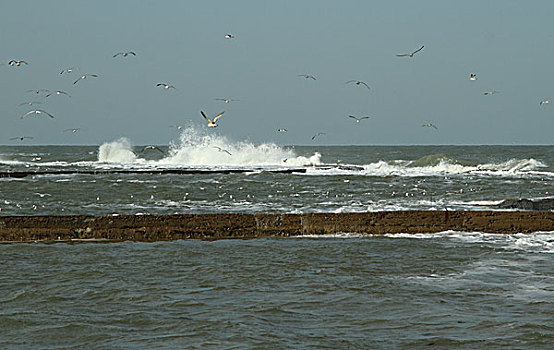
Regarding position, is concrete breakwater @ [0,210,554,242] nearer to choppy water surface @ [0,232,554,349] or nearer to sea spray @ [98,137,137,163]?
choppy water surface @ [0,232,554,349]

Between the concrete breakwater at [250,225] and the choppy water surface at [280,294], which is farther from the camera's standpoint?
the concrete breakwater at [250,225]

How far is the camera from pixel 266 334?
7180 millimetres

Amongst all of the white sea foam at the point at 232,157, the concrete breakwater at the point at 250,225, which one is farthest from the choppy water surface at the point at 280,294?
the white sea foam at the point at 232,157

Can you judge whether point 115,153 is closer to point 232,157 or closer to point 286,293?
point 232,157

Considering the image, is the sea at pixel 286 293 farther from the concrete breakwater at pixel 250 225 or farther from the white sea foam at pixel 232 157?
the white sea foam at pixel 232 157

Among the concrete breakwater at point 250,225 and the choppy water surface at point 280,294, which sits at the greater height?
the concrete breakwater at point 250,225

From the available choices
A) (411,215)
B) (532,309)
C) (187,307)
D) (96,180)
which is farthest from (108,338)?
(96,180)

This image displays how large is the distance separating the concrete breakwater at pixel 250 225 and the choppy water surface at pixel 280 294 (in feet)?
1.33

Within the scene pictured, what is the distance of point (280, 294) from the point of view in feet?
29.5

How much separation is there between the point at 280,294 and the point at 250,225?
16.6 feet

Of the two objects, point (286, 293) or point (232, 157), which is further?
point (232, 157)

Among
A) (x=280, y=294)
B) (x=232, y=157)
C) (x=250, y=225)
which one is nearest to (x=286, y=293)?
(x=280, y=294)

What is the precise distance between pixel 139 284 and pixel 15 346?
2.92 metres

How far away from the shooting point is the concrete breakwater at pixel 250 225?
1339 cm
